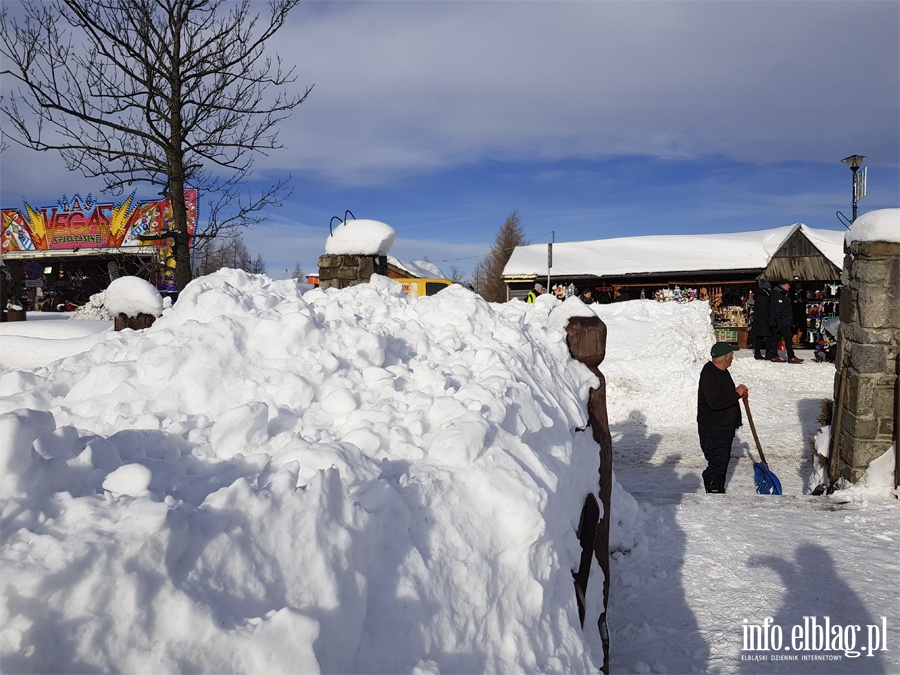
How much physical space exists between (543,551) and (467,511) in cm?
30

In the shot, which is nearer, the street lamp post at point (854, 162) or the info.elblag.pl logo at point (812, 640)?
the info.elblag.pl logo at point (812, 640)

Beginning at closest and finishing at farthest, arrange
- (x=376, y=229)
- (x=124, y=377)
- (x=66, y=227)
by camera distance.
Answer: (x=124, y=377) < (x=376, y=229) < (x=66, y=227)

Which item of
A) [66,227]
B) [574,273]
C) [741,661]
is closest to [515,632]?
[741,661]

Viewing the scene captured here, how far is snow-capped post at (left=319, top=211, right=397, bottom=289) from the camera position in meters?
7.84

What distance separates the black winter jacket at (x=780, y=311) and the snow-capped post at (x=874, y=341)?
24.3 feet

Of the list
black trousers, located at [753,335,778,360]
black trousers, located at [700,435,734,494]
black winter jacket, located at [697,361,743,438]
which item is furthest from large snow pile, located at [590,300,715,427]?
black winter jacket, located at [697,361,743,438]

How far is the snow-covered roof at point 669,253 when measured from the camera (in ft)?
51.4

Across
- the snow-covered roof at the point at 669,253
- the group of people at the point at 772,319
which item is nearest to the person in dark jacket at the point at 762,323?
the group of people at the point at 772,319

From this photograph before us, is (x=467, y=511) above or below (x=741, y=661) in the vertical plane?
above

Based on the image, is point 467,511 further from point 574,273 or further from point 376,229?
point 574,273

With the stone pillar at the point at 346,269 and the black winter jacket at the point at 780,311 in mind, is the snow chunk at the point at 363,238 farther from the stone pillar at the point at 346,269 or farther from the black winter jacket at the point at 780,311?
the black winter jacket at the point at 780,311

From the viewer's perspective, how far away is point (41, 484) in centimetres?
116

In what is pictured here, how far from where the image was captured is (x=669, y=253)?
17.5m

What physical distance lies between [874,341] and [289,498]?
5552mm
